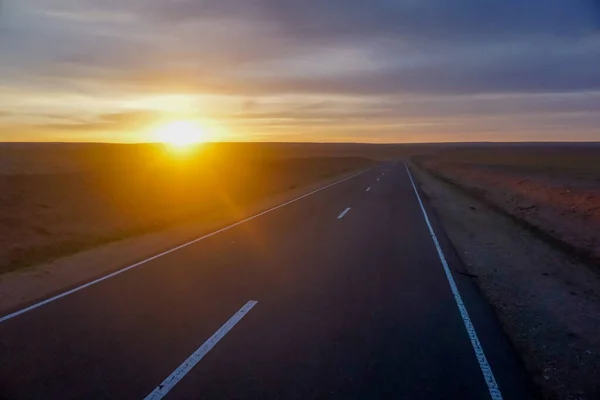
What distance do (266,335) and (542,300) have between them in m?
4.64

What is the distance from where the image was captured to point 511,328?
616 cm

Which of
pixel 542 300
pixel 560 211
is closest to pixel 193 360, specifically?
pixel 542 300

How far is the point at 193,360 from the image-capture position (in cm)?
501

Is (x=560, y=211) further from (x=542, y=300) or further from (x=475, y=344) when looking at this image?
(x=475, y=344)

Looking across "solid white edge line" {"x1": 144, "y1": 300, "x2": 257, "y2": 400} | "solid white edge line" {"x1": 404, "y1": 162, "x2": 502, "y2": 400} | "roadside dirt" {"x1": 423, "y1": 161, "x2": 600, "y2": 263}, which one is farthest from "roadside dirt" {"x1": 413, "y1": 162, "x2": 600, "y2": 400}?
"solid white edge line" {"x1": 144, "y1": 300, "x2": 257, "y2": 400}

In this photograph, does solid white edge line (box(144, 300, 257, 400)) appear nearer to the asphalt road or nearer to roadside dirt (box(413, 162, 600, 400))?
the asphalt road

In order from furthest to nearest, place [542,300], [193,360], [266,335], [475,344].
A: [542,300] < [266,335] < [475,344] < [193,360]

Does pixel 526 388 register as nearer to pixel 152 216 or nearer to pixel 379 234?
pixel 379 234

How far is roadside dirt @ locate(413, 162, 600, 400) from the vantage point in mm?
4961

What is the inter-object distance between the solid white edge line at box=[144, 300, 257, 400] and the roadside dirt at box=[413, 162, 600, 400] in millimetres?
3451

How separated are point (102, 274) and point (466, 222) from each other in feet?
38.9

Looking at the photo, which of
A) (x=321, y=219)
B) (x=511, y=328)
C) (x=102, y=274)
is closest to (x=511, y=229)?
(x=321, y=219)

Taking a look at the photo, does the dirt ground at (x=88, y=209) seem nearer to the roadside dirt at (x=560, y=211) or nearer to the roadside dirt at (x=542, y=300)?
the roadside dirt at (x=542, y=300)

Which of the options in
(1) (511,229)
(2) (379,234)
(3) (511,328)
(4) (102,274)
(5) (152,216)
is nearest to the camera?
(3) (511,328)
